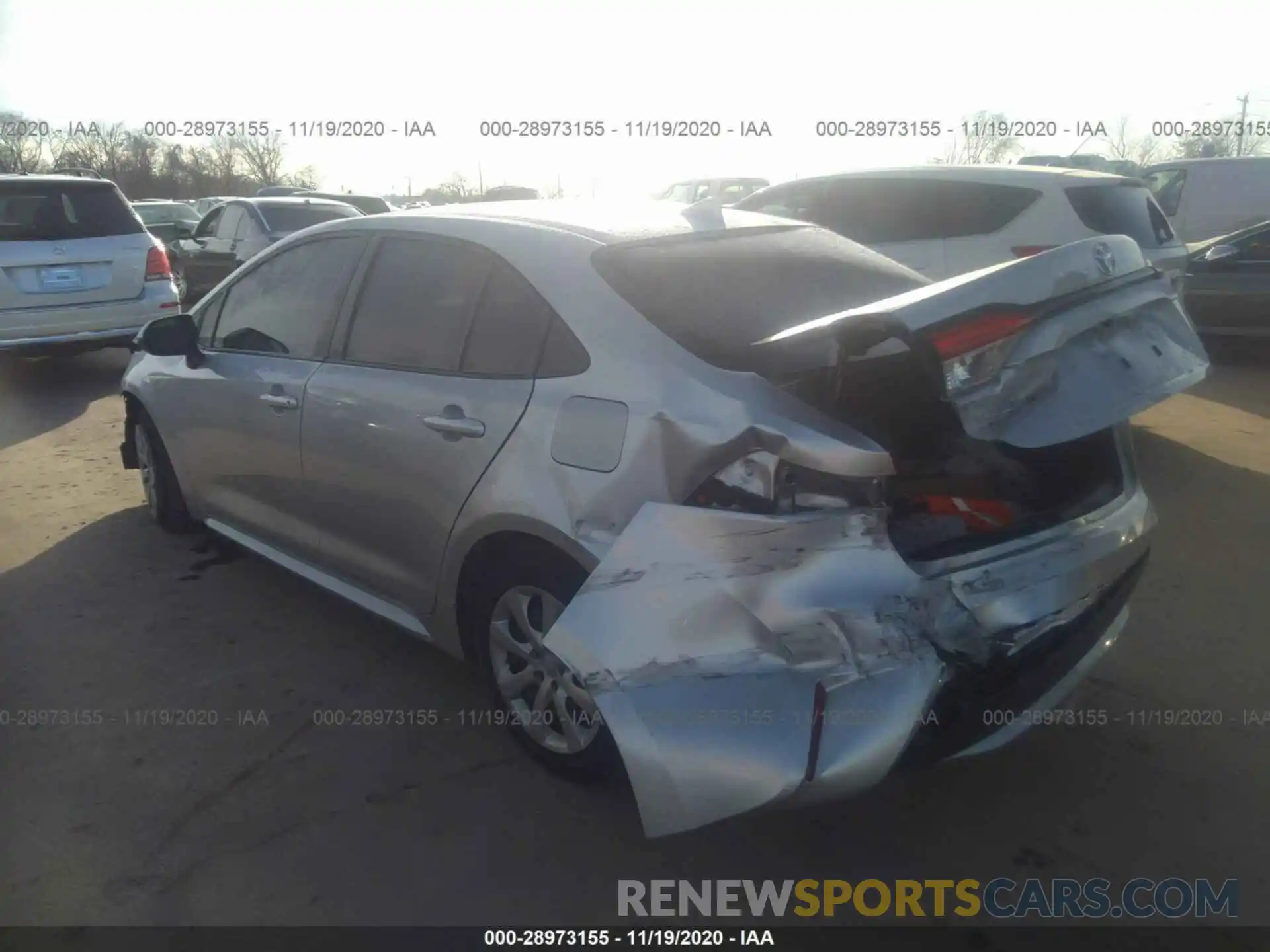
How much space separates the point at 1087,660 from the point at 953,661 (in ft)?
2.42

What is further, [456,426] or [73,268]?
[73,268]

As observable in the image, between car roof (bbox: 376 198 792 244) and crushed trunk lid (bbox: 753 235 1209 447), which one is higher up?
car roof (bbox: 376 198 792 244)

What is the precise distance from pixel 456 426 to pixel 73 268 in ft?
22.4

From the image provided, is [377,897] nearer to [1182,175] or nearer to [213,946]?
[213,946]

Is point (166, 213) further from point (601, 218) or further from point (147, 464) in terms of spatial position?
point (601, 218)

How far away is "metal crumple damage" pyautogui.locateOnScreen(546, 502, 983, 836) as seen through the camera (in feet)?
6.71

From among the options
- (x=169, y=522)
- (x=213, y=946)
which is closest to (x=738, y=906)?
(x=213, y=946)

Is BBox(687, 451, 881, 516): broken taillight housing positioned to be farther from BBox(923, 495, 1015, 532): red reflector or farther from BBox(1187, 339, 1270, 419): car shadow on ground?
BBox(1187, 339, 1270, 419): car shadow on ground

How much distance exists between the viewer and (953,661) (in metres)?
2.17

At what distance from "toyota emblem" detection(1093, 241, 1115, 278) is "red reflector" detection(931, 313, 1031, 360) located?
384 mm

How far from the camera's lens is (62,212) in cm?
827

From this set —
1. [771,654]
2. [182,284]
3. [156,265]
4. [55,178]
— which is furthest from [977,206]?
[182,284]

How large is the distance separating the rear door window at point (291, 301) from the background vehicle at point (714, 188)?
14054mm

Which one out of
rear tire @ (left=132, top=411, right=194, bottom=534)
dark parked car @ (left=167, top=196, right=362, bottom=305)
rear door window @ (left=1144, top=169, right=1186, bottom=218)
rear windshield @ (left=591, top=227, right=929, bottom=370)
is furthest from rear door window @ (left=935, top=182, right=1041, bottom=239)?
rear door window @ (left=1144, top=169, right=1186, bottom=218)
